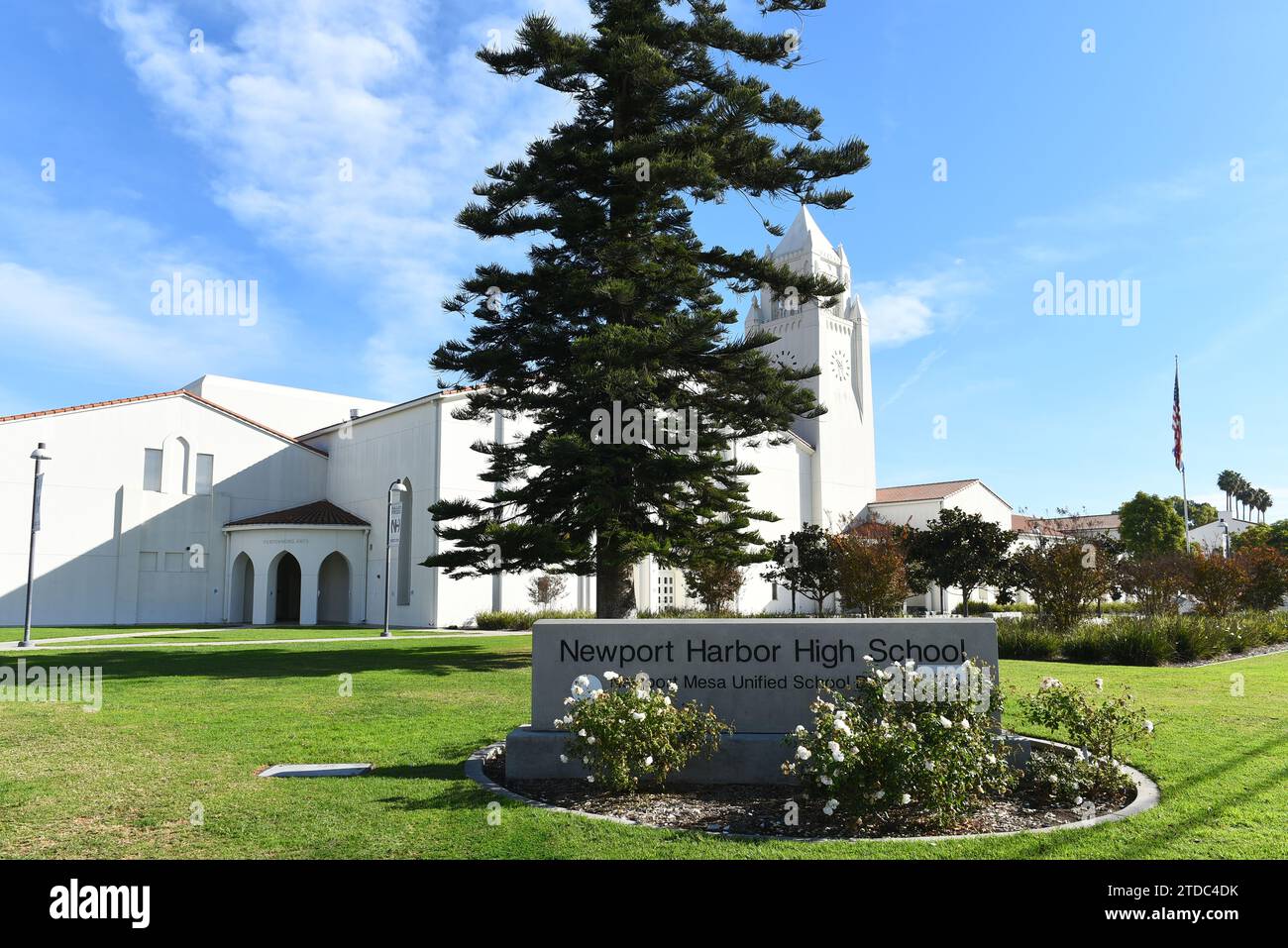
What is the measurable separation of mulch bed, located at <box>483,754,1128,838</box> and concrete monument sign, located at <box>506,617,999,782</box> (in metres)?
0.24

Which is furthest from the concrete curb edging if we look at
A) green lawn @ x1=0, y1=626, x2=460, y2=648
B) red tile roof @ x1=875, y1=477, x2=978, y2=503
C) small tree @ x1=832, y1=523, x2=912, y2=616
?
red tile roof @ x1=875, y1=477, x2=978, y2=503

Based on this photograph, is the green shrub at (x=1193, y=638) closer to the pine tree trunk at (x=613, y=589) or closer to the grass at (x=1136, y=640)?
the grass at (x=1136, y=640)

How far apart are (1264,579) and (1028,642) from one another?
1630 centimetres

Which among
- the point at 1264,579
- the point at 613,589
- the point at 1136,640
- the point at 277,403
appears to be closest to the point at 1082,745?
the point at 613,589

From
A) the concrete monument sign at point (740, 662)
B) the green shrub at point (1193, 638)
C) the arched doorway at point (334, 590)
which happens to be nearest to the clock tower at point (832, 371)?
the arched doorway at point (334, 590)

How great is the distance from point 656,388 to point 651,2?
7500 millimetres

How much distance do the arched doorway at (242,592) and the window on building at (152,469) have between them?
3923 mm

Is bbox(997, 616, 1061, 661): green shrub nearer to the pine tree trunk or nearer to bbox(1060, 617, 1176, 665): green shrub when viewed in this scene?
bbox(1060, 617, 1176, 665): green shrub

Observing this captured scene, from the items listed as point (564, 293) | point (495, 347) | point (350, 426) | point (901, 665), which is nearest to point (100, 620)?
point (350, 426)

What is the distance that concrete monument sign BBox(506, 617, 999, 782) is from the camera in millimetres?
6812

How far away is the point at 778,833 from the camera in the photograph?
17.8 feet

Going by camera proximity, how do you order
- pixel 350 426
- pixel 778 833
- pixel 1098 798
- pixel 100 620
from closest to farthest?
1. pixel 778 833
2. pixel 1098 798
3. pixel 100 620
4. pixel 350 426

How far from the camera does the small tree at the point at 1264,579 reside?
29.7 meters
